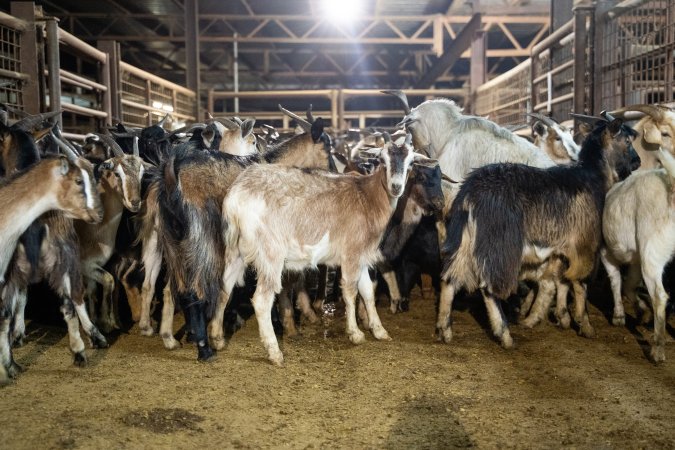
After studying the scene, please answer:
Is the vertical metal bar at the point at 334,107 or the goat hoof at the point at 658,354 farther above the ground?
the vertical metal bar at the point at 334,107

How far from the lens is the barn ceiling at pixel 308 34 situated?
16.2 metres

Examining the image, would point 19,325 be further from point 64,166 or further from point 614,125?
point 614,125

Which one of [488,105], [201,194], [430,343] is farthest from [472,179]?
[488,105]

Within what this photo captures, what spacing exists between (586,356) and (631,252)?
1.06m

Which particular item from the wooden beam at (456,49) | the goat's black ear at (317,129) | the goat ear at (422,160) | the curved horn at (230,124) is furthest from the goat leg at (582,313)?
the wooden beam at (456,49)

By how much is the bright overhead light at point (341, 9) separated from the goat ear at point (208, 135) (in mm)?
9630

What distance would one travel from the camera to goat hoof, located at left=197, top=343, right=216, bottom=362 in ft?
15.8

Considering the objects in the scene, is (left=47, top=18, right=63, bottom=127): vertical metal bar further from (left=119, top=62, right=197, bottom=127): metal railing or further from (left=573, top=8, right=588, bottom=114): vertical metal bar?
(left=573, top=8, right=588, bottom=114): vertical metal bar

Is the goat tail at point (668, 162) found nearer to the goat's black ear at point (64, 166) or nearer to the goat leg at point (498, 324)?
the goat leg at point (498, 324)

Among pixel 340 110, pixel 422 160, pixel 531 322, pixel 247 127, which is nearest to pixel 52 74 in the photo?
pixel 247 127

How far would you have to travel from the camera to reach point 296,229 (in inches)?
193

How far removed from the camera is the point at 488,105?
45.2ft

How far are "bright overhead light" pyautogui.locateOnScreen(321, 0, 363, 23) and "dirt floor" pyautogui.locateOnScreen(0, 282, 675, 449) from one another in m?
12.3

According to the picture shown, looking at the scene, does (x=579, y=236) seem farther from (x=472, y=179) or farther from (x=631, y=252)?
(x=472, y=179)
